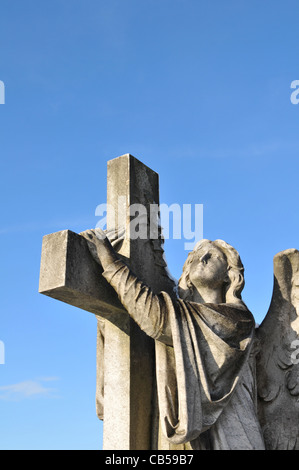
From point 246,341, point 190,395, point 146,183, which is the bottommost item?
point 190,395

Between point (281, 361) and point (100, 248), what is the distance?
2.20 metres

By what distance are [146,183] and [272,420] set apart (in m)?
2.63

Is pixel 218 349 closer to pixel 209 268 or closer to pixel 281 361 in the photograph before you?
pixel 209 268

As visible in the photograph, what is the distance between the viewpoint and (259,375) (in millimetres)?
6957

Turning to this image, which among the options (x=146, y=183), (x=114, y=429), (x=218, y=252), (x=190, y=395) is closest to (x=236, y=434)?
(x=190, y=395)

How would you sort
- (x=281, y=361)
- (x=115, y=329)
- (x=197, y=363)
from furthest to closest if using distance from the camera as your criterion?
(x=281, y=361) → (x=115, y=329) → (x=197, y=363)

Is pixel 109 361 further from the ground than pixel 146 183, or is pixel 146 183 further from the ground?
pixel 146 183

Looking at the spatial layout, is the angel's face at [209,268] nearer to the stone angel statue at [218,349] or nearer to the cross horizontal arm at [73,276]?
the stone angel statue at [218,349]

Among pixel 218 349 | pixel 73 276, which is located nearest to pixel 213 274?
pixel 218 349

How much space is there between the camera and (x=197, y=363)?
5879mm

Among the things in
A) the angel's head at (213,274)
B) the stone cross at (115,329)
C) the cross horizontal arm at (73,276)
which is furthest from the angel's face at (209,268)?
the cross horizontal arm at (73,276)

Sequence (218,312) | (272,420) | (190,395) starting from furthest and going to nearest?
(272,420)
(218,312)
(190,395)

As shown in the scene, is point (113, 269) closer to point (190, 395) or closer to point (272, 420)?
point (190, 395)
